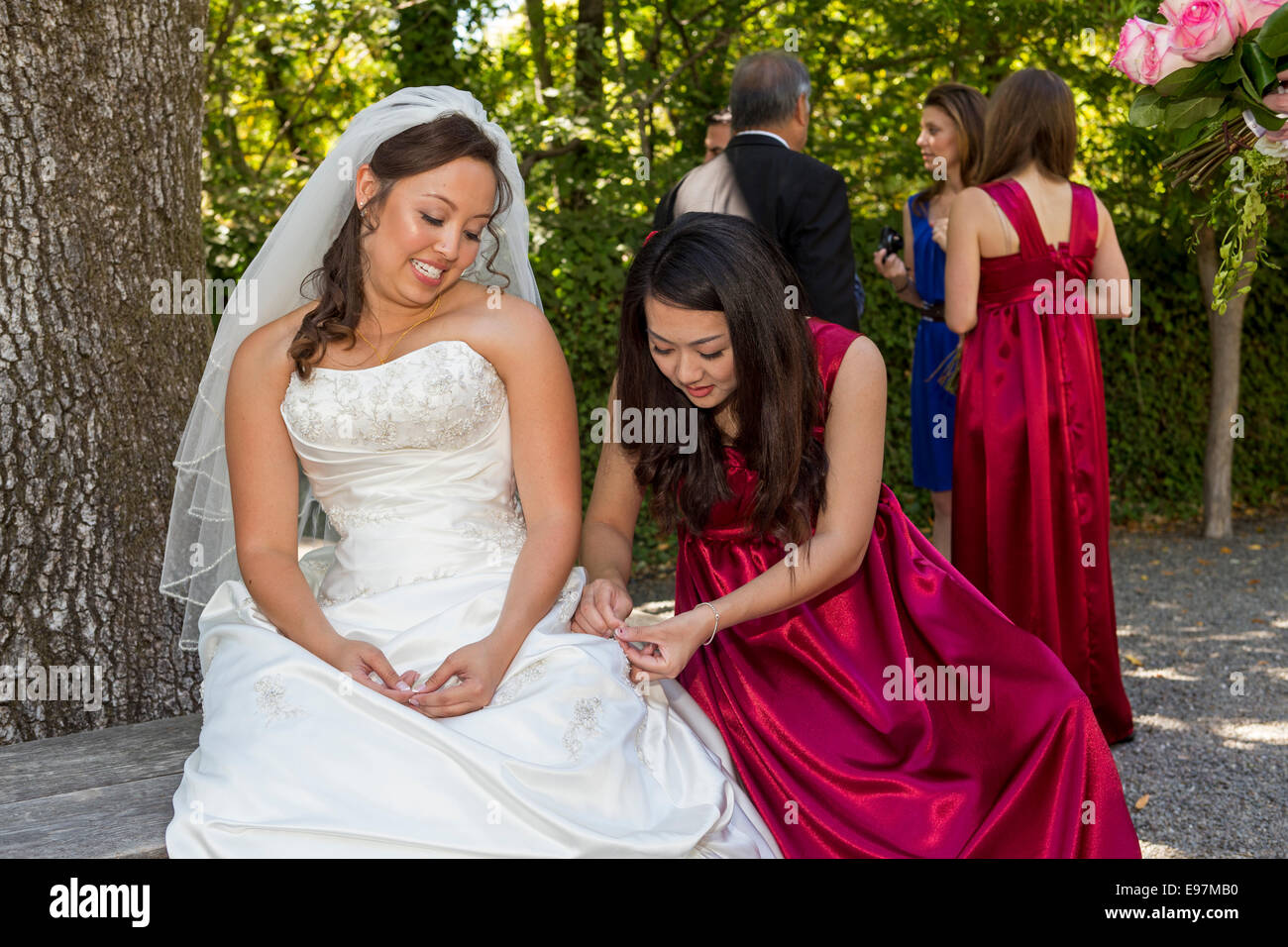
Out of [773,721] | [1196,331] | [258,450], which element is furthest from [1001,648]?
[1196,331]

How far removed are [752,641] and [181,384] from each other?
1.89m

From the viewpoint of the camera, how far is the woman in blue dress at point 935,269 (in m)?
5.48

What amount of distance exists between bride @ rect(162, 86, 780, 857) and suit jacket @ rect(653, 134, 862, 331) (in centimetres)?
168

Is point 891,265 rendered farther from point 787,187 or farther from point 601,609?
point 601,609

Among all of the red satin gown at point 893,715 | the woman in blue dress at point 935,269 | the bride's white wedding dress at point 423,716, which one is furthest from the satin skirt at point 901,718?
the woman in blue dress at point 935,269

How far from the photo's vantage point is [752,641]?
2.75 m

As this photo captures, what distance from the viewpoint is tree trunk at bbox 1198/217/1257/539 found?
806cm

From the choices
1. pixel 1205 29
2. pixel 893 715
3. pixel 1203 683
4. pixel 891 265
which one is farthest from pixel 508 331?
pixel 1203 683

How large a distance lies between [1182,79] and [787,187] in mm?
2535

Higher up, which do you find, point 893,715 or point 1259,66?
point 1259,66

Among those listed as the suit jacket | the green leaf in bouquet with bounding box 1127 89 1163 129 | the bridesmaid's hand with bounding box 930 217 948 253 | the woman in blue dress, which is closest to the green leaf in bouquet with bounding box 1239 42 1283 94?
the green leaf in bouquet with bounding box 1127 89 1163 129

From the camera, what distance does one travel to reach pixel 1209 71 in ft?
6.63

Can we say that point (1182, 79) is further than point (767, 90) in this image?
No

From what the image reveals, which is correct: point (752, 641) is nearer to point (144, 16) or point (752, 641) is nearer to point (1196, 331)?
point (144, 16)
